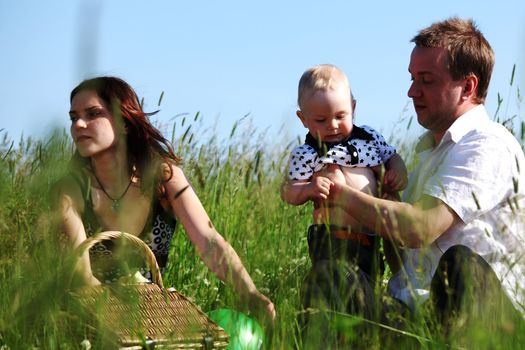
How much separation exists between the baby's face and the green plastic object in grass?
0.88 m

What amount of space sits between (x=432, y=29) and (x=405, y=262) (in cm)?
108

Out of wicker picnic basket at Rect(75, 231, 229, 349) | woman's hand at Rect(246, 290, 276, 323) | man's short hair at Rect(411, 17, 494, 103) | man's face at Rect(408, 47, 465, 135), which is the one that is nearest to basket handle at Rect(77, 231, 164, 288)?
wicker picnic basket at Rect(75, 231, 229, 349)

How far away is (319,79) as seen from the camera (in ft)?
12.9

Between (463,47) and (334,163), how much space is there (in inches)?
31.1

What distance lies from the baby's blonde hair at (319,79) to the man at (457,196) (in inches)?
13.8

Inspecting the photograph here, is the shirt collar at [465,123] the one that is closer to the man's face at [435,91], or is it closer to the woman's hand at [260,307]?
the man's face at [435,91]

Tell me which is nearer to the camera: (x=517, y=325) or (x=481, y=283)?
(x=517, y=325)

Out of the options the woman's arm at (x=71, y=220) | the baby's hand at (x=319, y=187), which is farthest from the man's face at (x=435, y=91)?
the woman's arm at (x=71, y=220)

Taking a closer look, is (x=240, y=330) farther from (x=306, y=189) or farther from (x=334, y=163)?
(x=334, y=163)

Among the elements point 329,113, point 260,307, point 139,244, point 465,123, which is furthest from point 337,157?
point 139,244

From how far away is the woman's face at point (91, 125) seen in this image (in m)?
3.99

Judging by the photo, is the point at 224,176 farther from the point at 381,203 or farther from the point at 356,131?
the point at 381,203

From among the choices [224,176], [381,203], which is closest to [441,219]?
[381,203]

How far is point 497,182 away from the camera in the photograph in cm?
369
